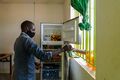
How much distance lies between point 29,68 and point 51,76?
2.40 meters

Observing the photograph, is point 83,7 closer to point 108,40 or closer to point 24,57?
point 24,57

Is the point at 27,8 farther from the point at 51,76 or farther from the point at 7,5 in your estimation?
the point at 51,76

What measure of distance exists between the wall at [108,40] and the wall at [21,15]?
500 centimetres

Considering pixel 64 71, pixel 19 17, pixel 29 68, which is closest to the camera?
pixel 29 68

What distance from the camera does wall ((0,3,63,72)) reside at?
271 inches

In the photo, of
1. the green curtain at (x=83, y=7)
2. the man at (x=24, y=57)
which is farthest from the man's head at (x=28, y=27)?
the green curtain at (x=83, y=7)

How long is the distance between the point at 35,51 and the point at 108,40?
1.24 metres

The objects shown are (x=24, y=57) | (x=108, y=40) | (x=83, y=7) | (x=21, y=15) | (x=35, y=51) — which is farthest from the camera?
(x=21, y=15)

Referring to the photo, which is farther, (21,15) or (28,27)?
(21,15)

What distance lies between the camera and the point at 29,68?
9.48 ft

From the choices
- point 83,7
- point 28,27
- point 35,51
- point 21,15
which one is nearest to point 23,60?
point 35,51

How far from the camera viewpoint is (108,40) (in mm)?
1666

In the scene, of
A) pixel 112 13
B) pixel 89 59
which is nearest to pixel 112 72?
pixel 112 13

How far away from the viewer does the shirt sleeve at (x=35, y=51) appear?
2.71m
